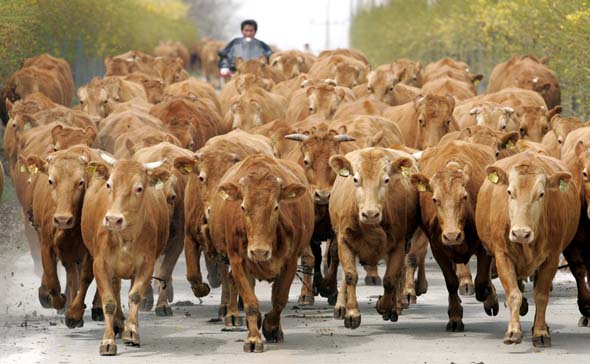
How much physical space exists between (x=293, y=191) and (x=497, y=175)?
5.76 ft

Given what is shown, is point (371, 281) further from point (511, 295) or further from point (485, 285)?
point (511, 295)

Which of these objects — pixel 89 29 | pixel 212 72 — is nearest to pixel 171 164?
pixel 89 29

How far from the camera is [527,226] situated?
45.3ft

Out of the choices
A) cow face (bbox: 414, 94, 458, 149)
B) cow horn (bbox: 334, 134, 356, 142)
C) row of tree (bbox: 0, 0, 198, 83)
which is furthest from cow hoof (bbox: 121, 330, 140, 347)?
row of tree (bbox: 0, 0, 198, 83)

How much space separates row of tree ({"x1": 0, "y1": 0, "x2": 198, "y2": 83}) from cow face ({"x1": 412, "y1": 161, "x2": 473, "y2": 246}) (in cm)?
1308

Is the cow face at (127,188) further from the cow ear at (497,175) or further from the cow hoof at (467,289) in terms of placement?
the cow hoof at (467,289)

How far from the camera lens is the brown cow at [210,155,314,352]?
14.0 metres

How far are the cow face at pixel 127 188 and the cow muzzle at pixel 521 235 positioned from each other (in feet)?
10.1

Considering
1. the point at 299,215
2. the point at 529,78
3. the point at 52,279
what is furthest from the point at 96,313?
the point at 529,78

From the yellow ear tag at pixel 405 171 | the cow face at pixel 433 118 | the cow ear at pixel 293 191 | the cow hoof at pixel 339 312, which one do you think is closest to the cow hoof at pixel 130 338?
the cow ear at pixel 293 191

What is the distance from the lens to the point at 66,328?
15328 millimetres

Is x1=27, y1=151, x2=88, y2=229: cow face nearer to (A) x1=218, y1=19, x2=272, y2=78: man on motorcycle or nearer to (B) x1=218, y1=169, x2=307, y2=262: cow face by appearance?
(B) x1=218, y1=169, x2=307, y2=262: cow face

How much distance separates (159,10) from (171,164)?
6883 centimetres

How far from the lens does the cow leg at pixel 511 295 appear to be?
1371 centimetres
